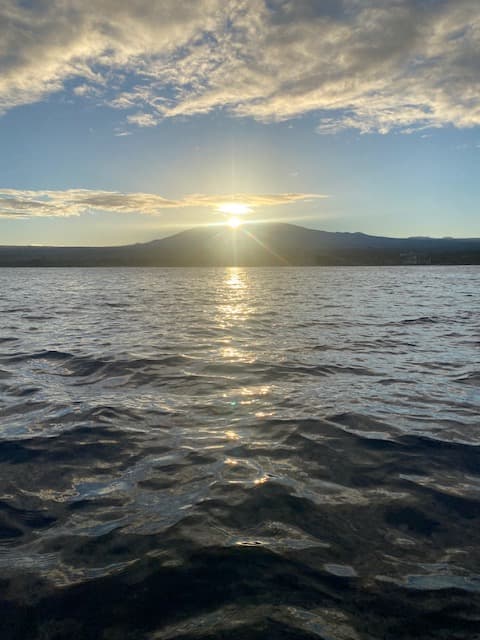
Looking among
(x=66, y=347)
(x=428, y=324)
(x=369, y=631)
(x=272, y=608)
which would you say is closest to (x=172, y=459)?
(x=272, y=608)

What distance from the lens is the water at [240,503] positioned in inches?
155

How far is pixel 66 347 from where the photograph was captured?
17438mm

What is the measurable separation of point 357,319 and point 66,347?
56.0 feet

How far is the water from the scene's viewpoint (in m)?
3.95

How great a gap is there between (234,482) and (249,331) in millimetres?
16227

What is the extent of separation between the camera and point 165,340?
1945 centimetres

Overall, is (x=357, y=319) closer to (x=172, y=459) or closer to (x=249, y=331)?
(x=249, y=331)

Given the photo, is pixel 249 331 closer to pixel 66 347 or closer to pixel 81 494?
pixel 66 347

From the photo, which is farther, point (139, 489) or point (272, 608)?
point (139, 489)

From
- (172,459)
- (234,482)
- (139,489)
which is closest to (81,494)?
(139,489)

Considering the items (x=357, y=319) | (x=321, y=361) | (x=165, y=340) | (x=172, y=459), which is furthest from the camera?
(x=357, y=319)

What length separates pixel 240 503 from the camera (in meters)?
5.77

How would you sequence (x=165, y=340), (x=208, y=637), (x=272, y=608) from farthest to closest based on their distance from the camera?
(x=165, y=340)
(x=272, y=608)
(x=208, y=637)

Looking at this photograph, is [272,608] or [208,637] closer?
[208,637]
